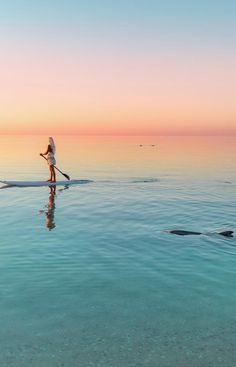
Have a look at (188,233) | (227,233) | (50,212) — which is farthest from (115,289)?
(50,212)

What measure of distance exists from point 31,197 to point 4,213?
7.26 m

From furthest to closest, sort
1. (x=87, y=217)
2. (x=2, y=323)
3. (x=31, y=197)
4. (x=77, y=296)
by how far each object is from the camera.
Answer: (x=31, y=197) < (x=87, y=217) < (x=77, y=296) < (x=2, y=323)

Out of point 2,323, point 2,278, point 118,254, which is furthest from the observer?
point 118,254

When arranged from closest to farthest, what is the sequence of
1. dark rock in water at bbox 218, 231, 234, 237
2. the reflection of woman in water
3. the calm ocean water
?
the calm ocean water < dark rock in water at bbox 218, 231, 234, 237 < the reflection of woman in water

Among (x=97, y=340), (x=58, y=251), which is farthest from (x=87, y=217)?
(x=97, y=340)

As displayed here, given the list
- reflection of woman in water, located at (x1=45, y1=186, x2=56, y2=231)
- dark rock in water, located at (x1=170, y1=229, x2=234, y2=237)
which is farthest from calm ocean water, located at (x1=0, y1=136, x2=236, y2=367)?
dark rock in water, located at (x1=170, y1=229, x2=234, y2=237)

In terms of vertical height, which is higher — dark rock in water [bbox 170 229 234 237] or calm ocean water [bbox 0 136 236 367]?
dark rock in water [bbox 170 229 234 237]

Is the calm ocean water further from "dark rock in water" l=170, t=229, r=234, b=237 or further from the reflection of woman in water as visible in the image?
"dark rock in water" l=170, t=229, r=234, b=237

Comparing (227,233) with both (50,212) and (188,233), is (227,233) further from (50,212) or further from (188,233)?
(50,212)

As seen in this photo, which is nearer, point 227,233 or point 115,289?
point 115,289

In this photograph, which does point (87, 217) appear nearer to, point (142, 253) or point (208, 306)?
point (142, 253)

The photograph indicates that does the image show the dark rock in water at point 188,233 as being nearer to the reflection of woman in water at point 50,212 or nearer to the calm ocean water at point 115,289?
the calm ocean water at point 115,289

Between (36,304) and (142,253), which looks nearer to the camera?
(36,304)

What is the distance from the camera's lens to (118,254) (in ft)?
54.3
